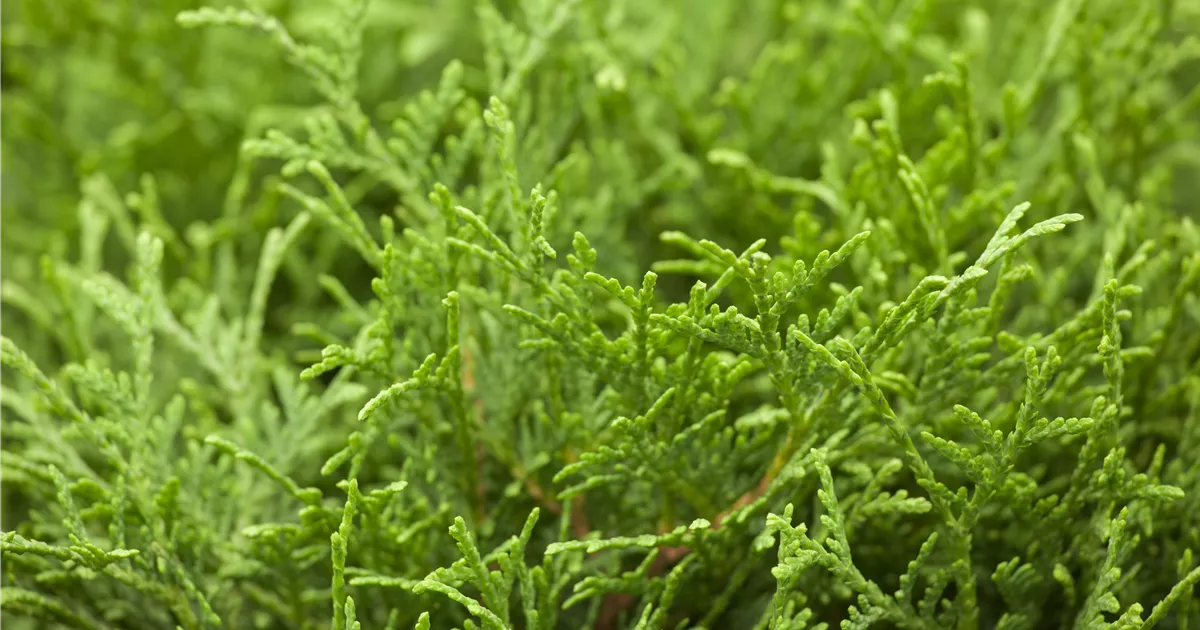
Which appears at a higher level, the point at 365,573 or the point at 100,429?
the point at 100,429

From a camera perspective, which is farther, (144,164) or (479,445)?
(144,164)

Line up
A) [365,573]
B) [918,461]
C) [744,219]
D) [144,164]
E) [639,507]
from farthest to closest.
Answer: [144,164] → [744,219] → [639,507] → [365,573] → [918,461]

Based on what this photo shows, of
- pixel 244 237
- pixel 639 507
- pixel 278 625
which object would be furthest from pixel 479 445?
pixel 244 237

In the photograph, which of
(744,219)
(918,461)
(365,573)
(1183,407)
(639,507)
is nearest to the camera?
(918,461)

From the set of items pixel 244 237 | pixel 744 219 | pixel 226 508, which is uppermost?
pixel 244 237

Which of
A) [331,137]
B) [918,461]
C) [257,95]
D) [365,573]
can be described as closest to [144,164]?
[257,95]

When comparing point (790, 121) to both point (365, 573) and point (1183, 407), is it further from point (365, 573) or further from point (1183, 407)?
point (365, 573)
